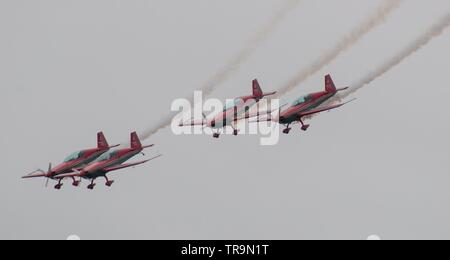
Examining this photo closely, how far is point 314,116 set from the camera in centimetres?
10375

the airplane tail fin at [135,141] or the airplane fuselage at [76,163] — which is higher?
the airplane tail fin at [135,141]

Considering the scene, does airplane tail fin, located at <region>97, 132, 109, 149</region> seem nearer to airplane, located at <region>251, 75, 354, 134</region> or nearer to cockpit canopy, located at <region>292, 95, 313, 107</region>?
airplane, located at <region>251, 75, 354, 134</region>

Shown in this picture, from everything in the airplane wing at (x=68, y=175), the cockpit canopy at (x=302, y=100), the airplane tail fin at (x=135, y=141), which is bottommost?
the airplane wing at (x=68, y=175)

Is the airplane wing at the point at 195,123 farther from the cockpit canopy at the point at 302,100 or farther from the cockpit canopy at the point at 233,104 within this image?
the cockpit canopy at the point at 302,100

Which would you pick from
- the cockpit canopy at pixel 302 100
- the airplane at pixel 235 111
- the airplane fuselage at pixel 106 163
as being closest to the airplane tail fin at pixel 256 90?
the airplane at pixel 235 111

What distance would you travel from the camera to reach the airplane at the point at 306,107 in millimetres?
100875

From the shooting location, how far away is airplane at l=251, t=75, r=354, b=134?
331 feet

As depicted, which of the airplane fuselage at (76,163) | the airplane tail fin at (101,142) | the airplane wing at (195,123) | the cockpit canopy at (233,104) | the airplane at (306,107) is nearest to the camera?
the airplane at (306,107)

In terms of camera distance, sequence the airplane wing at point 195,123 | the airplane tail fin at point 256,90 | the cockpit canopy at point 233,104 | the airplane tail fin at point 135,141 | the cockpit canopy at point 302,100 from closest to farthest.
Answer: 1. the cockpit canopy at point 302,100
2. the airplane tail fin at point 135,141
3. the airplane tail fin at point 256,90
4. the cockpit canopy at point 233,104
5. the airplane wing at point 195,123

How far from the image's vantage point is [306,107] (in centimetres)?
10138

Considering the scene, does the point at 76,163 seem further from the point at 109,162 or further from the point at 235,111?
the point at 235,111

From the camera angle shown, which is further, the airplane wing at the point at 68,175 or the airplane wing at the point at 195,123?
the airplane wing at the point at 195,123
